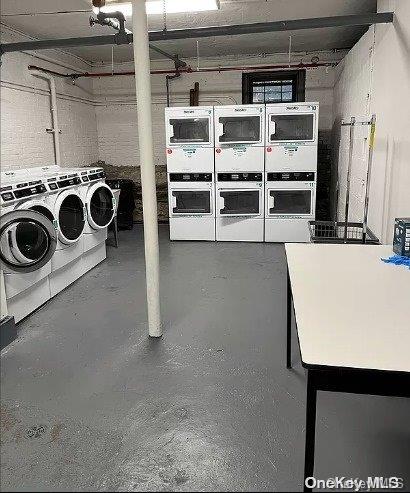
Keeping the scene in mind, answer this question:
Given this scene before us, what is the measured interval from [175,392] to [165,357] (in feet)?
1.41

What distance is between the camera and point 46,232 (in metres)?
3.54

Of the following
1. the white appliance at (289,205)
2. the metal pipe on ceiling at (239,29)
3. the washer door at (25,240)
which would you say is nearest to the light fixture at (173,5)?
the metal pipe on ceiling at (239,29)

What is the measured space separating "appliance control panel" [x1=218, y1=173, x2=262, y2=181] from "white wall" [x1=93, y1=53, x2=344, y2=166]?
5.91 ft

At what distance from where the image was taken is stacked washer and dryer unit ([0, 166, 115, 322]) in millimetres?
3226

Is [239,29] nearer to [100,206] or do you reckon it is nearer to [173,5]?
[173,5]

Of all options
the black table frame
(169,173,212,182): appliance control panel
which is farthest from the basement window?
the black table frame

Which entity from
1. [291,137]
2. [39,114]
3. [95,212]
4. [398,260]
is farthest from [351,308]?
[39,114]

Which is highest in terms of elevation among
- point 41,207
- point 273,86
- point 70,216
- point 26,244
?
point 273,86

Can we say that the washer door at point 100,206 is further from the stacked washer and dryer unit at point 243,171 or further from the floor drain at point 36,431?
the floor drain at point 36,431

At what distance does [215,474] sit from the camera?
1.80m

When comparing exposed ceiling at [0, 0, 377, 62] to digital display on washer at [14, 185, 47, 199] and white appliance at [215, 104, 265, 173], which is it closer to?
white appliance at [215, 104, 265, 173]

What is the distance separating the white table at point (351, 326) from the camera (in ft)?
4.00

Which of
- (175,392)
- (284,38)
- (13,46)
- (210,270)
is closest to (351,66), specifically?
(284,38)

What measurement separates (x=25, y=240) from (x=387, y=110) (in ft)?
10.4
